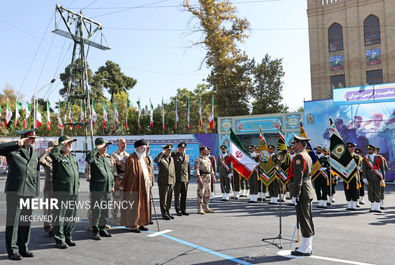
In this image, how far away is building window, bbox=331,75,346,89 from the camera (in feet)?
100

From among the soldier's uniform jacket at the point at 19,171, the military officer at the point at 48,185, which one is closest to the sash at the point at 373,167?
the military officer at the point at 48,185

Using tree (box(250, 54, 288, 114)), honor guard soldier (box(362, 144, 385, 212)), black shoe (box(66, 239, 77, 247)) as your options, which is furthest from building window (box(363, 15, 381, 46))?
black shoe (box(66, 239, 77, 247))

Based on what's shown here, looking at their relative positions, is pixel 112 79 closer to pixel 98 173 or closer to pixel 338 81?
pixel 338 81

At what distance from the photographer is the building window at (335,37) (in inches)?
1205

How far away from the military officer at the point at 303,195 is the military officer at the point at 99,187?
3.80 metres

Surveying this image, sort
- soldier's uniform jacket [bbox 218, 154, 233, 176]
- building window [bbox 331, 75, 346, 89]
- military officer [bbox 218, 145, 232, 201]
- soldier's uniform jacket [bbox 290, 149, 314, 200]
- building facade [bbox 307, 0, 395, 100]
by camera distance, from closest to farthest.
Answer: soldier's uniform jacket [bbox 290, 149, 314, 200]
military officer [bbox 218, 145, 232, 201]
soldier's uniform jacket [bbox 218, 154, 233, 176]
building facade [bbox 307, 0, 395, 100]
building window [bbox 331, 75, 346, 89]

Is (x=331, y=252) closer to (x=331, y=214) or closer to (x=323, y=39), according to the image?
(x=331, y=214)

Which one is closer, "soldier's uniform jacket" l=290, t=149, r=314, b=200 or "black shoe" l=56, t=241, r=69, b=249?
"soldier's uniform jacket" l=290, t=149, r=314, b=200

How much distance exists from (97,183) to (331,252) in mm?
4693

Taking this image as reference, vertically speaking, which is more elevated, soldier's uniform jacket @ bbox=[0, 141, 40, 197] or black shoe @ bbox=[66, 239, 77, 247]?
soldier's uniform jacket @ bbox=[0, 141, 40, 197]

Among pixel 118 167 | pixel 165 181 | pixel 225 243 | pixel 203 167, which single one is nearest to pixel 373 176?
pixel 203 167

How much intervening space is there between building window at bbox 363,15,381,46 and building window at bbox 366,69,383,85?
2.67 meters

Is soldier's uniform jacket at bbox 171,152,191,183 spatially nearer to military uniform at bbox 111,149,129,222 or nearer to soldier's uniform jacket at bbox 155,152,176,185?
soldier's uniform jacket at bbox 155,152,176,185

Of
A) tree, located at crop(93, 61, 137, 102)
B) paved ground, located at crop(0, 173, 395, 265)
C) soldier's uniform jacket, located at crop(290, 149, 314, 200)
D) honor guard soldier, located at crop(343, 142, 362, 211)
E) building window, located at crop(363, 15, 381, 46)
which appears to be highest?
tree, located at crop(93, 61, 137, 102)
